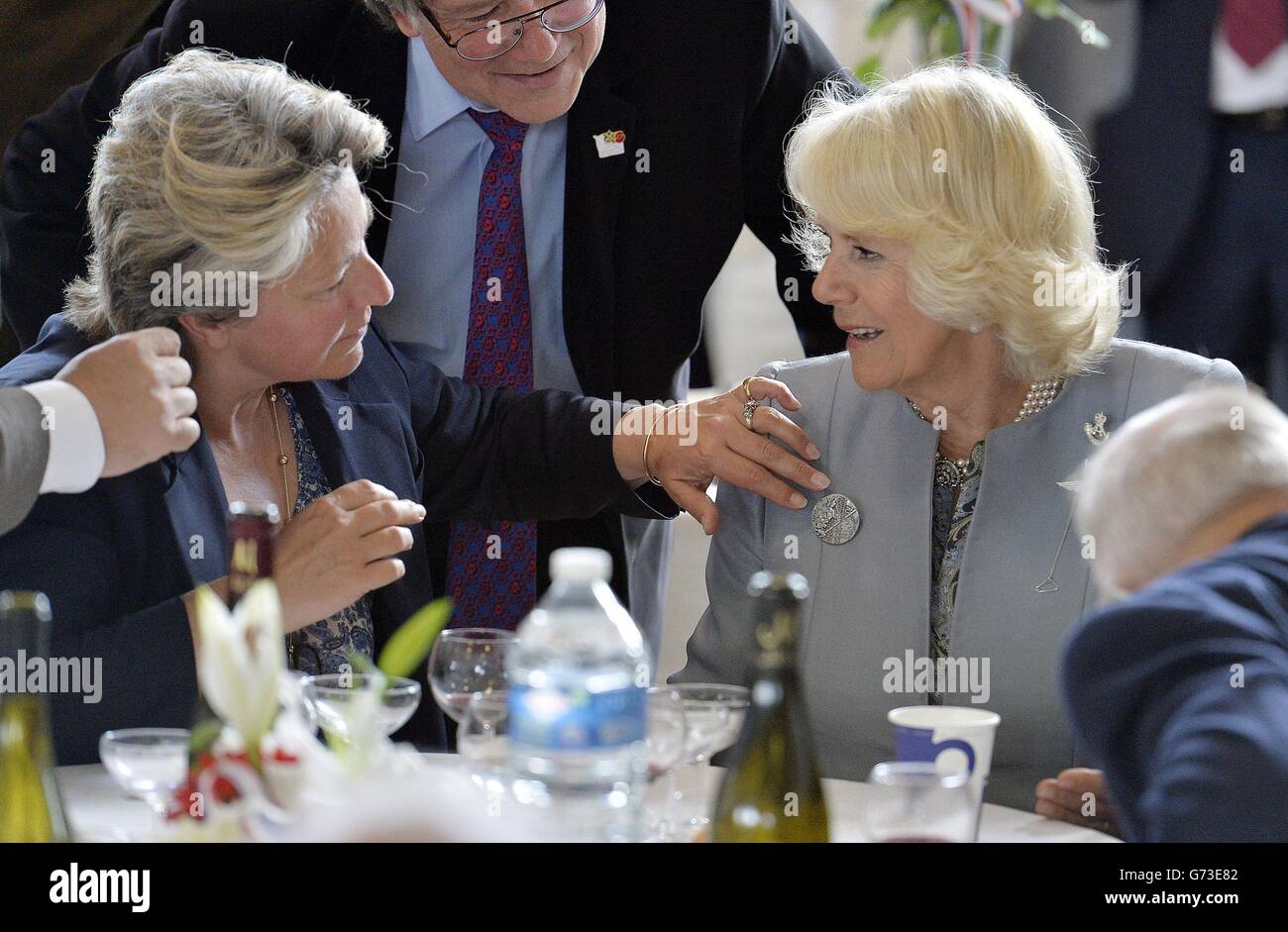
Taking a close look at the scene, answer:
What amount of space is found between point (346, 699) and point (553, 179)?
136 centimetres

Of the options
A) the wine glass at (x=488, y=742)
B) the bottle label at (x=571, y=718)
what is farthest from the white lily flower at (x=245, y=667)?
the wine glass at (x=488, y=742)

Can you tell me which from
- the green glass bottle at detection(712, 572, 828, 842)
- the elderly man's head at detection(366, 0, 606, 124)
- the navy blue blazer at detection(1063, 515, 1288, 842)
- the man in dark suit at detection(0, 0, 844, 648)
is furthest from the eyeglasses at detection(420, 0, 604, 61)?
the navy blue blazer at detection(1063, 515, 1288, 842)

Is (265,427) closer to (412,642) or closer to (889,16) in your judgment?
(412,642)

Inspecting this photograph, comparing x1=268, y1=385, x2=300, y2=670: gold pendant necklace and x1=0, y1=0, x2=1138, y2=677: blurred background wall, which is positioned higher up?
x1=0, y1=0, x2=1138, y2=677: blurred background wall

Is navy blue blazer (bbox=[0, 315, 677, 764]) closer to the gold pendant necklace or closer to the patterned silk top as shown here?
the gold pendant necklace

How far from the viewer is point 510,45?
7.75 ft

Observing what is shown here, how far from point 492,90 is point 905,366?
0.80 m

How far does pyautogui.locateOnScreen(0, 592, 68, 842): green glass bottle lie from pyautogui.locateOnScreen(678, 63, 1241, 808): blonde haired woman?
1100 millimetres

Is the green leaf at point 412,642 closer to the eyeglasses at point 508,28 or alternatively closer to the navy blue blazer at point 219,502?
the navy blue blazer at point 219,502

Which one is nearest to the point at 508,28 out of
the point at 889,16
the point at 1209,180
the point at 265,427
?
the point at 265,427

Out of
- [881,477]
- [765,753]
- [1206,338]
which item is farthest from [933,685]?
[1206,338]

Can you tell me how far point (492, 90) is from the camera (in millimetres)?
2424

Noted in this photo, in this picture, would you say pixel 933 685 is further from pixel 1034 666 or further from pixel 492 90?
pixel 492 90

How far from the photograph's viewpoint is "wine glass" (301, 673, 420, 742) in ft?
4.93
